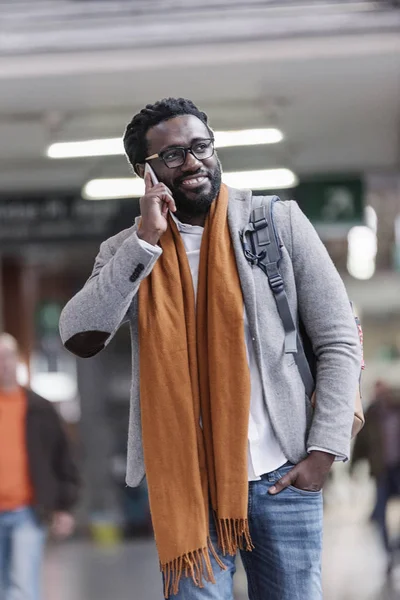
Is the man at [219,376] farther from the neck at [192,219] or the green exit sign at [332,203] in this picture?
the green exit sign at [332,203]

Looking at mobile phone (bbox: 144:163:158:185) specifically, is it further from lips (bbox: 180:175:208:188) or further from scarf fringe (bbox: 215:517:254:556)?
scarf fringe (bbox: 215:517:254:556)

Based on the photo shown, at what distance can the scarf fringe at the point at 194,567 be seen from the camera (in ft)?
7.96

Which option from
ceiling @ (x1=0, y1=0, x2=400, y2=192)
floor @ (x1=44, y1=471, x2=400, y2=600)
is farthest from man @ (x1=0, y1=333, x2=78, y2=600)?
ceiling @ (x1=0, y1=0, x2=400, y2=192)

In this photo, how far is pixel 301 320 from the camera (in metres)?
2.53

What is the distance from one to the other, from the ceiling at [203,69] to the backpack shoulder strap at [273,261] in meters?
3.52

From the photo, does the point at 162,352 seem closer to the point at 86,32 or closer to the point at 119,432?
the point at 86,32

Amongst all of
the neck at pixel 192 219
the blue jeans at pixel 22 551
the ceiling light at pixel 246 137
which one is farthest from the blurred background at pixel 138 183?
the neck at pixel 192 219

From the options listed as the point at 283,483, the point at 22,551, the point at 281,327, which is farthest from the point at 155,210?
the point at 22,551

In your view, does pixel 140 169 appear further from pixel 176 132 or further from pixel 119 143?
pixel 119 143

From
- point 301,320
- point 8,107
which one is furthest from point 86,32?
point 301,320

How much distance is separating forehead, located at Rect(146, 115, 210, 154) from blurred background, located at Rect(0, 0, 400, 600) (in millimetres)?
3434

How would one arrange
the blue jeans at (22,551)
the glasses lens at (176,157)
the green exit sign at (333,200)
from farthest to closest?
the green exit sign at (333,200), the blue jeans at (22,551), the glasses lens at (176,157)

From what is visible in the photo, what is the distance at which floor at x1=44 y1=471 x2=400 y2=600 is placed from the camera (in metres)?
7.26

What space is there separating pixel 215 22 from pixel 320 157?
3154 millimetres
